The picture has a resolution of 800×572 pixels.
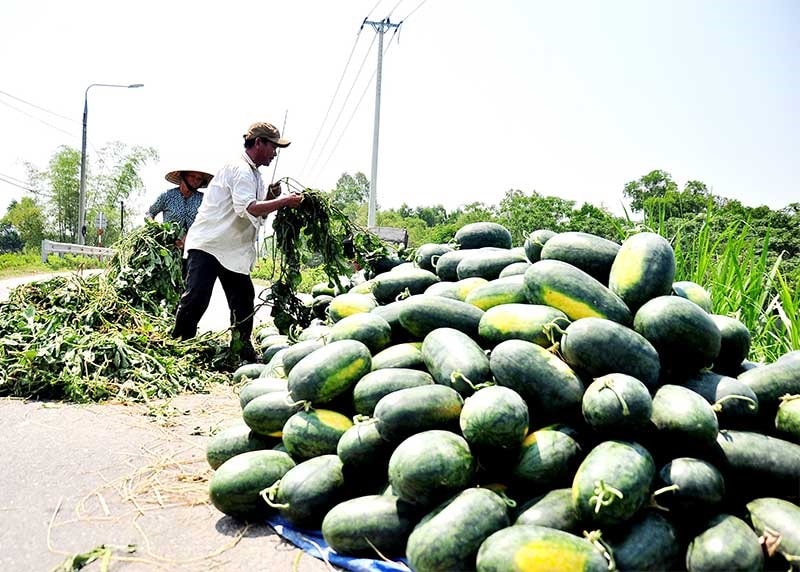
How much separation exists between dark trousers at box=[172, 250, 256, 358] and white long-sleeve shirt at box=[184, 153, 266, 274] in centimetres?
10

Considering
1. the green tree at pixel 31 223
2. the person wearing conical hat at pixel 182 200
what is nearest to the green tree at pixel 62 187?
the green tree at pixel 31 223

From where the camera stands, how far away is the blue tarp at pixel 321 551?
81.4 inches

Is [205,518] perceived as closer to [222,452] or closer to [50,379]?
[222,452]

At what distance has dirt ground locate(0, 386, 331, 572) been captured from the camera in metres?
2.21

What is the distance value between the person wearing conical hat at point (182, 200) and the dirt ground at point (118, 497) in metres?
3.40

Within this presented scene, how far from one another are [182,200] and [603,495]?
6.47 m

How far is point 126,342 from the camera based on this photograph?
510cm

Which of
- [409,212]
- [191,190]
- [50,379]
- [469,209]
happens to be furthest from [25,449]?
[409,212]

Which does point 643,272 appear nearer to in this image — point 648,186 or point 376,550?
point 376,550

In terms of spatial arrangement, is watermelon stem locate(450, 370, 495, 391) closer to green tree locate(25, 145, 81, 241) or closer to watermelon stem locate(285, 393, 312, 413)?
watermelon stem locate(285, 393, 312, 413)

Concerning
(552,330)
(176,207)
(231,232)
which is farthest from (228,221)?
(552,330)

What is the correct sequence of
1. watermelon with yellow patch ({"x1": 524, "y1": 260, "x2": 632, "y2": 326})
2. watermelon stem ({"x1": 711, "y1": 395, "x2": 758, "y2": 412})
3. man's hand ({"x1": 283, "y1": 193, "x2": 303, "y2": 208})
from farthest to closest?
man's hand ({"x1": 283, "y1": 193, "x2": 303, "y2": 208})
watermelon with yellow patch ({"x1": 524, "y1": 260, "x2": 632, "y2": 326})
watermelon stem ({"x1": 711, "y1": 395, "x2": 758, "y2": 412})

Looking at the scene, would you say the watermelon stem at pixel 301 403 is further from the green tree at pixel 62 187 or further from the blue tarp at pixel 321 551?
the green tree at pixel 62 187

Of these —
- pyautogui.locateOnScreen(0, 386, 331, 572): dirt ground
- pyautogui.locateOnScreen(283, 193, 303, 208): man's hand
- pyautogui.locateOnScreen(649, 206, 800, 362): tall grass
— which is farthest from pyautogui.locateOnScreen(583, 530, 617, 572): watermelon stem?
pyautogui.locateOnScreen(283, 193, 303, 208): man's hand
